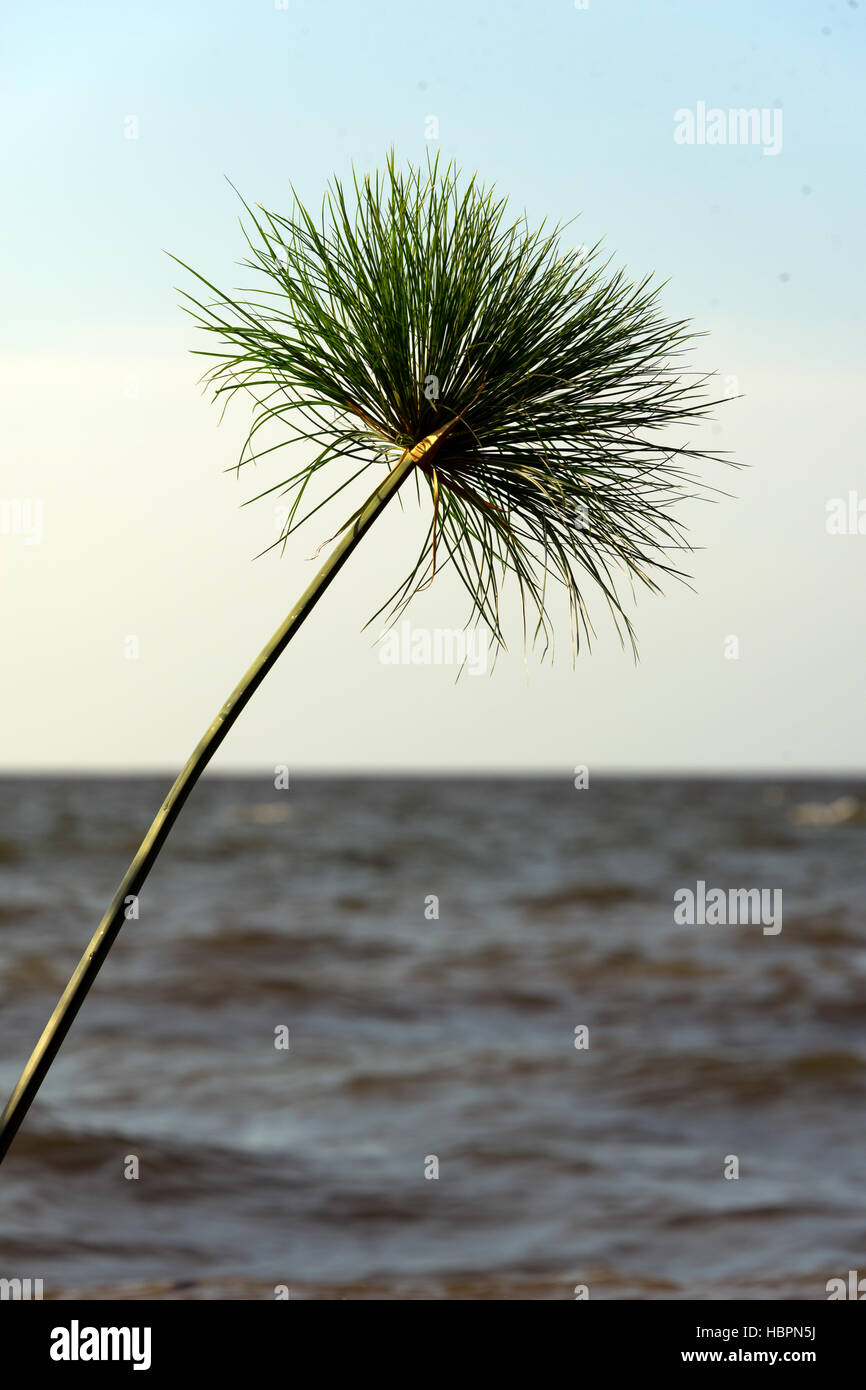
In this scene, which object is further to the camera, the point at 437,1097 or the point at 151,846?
the point at 437,1097

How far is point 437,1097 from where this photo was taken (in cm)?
1086

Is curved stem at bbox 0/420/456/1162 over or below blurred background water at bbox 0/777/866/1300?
over

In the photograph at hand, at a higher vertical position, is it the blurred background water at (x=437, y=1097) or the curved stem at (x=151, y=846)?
the curved stem at (x=151, y=846)

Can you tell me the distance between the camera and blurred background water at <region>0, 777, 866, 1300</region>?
25.3 feet

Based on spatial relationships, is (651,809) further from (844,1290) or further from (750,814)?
(844,1290)

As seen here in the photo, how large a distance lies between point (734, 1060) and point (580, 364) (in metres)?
10.4

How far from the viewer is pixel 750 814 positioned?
49.3 m

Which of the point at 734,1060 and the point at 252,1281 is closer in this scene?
the point at 252,1281

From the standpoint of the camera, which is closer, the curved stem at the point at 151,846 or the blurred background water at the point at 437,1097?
the curved stem at the point at 151,846

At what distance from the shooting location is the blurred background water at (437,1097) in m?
7.71

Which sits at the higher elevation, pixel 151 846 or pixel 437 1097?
pixel 151 846
